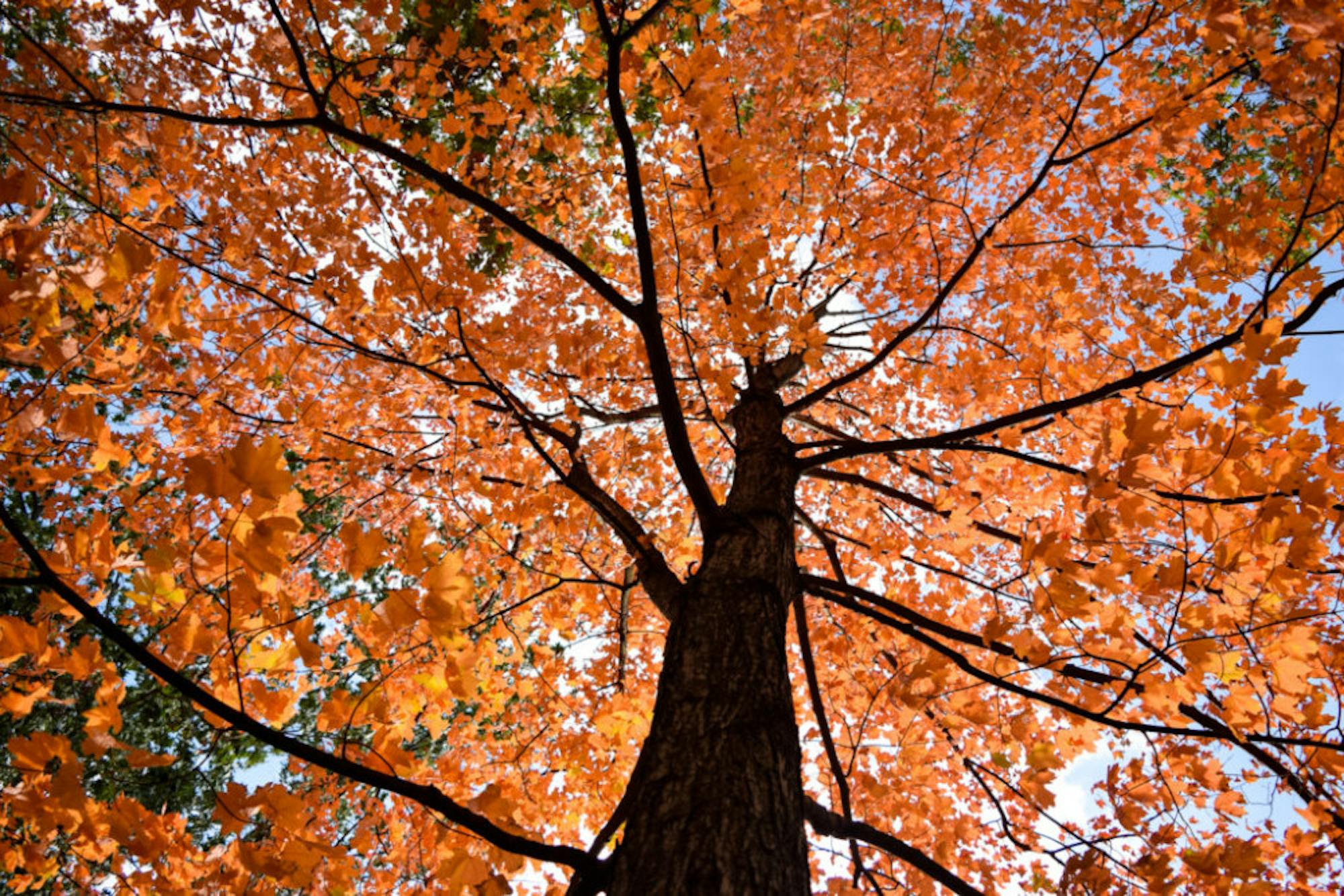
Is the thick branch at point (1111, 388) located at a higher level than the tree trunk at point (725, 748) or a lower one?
higher

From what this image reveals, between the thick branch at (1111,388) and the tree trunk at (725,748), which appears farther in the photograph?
the thick branch at (1111,388)

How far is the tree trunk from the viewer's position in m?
1.26

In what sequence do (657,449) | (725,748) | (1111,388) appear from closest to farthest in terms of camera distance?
(725,748) → (1111,388) → (657,449)

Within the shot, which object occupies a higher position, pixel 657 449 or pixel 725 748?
pixel 657 449

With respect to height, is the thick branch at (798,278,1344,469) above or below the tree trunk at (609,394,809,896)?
above

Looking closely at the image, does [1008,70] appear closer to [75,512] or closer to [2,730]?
[75,512]

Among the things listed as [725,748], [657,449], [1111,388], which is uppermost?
[657,449]

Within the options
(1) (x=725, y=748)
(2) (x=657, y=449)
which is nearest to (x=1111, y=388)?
(1) (x=725, y=748)

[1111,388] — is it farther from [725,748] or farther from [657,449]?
[657,449]

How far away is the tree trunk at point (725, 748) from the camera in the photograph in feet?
4.14

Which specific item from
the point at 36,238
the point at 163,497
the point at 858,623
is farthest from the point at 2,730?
the point at 858,623

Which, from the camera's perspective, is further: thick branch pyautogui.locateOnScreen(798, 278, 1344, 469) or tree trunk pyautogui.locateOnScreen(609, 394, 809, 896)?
thick branch pyautogui.locateOnScreen(798, 278, 1344, 469)

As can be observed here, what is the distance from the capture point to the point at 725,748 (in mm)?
1515

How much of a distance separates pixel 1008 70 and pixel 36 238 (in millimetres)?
4277
